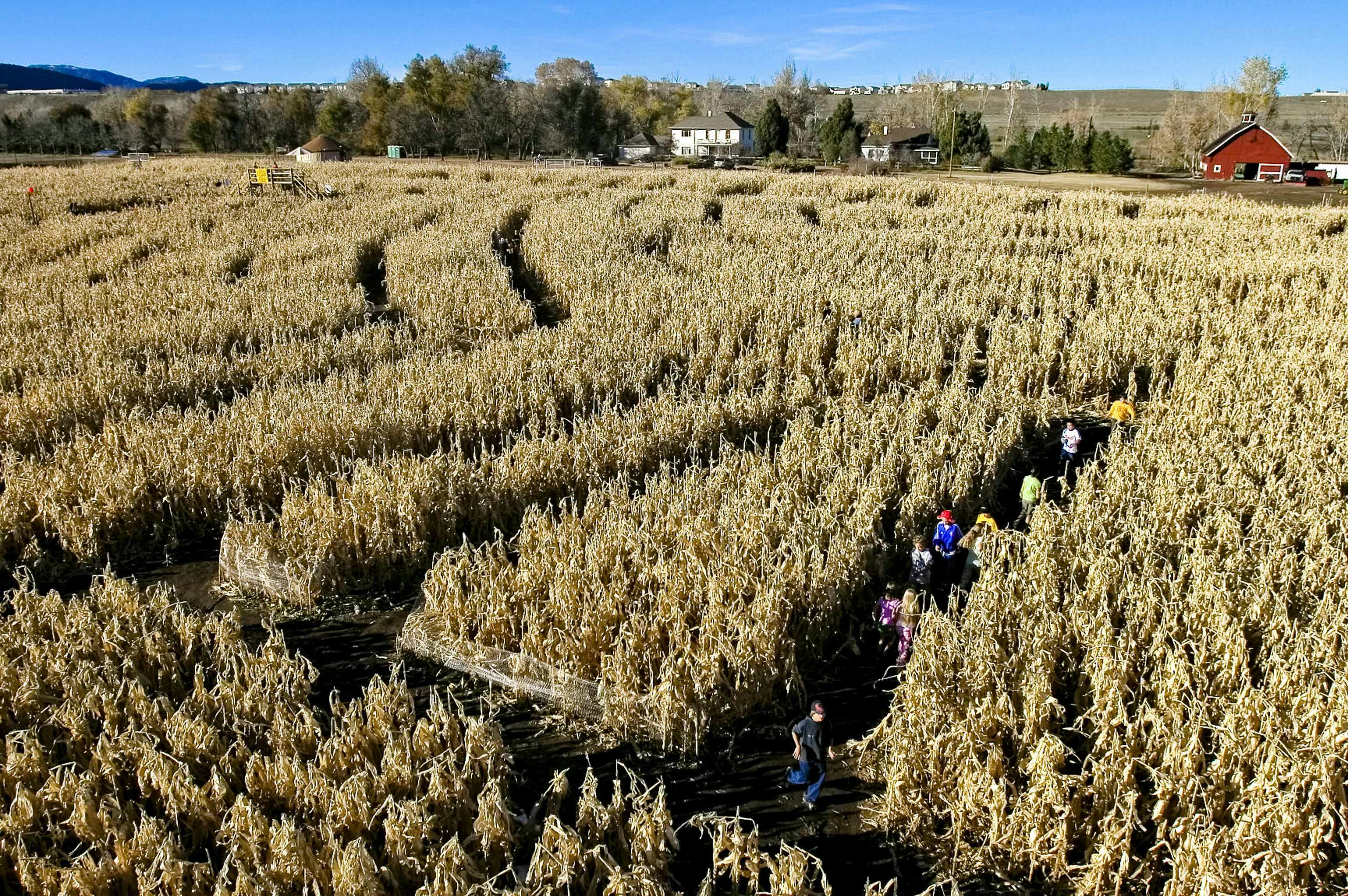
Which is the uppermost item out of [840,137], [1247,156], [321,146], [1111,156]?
[840,137]

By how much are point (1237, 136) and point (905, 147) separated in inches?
1305

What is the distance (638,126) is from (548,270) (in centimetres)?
7945

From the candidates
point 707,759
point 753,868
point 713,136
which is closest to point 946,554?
point 707,759

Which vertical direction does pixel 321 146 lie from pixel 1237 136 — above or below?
above

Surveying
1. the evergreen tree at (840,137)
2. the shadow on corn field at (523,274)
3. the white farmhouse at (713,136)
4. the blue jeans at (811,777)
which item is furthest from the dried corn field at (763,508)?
the white farmhouse at (713,136)

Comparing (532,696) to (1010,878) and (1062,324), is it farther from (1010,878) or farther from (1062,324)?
(1062,324)

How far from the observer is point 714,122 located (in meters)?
91.3

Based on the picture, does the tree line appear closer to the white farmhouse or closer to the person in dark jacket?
the white farmhouse

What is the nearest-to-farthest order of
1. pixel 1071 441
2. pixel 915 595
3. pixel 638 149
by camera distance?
pixel 915 595
pixel 1071 441
pixel 638 149

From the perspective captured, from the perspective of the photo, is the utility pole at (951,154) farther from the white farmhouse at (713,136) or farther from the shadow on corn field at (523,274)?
the shadow on corn field at (523,274)

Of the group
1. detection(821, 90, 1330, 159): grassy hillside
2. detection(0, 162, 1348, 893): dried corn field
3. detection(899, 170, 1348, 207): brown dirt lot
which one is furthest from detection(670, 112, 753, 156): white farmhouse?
detection(0, 162, 1348, 893): dried corn field

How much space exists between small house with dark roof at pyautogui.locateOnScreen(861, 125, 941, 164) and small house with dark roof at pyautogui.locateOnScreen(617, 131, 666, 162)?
70.7 feet

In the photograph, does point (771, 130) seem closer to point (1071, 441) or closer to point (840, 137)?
point (840, 137)

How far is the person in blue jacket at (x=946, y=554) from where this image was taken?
761cm
